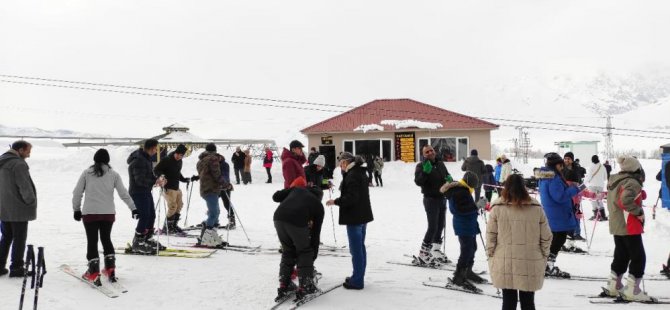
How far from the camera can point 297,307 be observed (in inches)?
209

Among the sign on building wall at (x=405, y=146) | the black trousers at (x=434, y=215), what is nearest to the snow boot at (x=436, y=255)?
the black trousers at (x=434, y=215)

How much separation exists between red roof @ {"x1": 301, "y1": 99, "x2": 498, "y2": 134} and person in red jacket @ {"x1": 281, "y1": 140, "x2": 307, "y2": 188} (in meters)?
22.3

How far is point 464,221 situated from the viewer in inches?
242

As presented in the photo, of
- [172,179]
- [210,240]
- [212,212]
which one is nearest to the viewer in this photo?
[210,240]

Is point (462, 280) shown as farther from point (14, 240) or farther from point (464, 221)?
point (14, 240)

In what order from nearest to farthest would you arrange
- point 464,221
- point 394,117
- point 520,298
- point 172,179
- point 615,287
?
point 520,298 < point 615,287 < point 464,221 < point 172,179 < point 394,117

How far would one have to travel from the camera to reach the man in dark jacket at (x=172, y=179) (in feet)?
29.9

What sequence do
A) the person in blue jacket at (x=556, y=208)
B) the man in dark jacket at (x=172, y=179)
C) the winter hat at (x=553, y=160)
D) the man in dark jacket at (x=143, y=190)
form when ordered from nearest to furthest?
the person in blue jacket at (x=556, y=208), the winter hat at (x=553, y=160), the man in dark jacket at (x=143, y=190), the man in dark jacket at (x=172, y=179)

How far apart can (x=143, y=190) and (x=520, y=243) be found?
18.9ft

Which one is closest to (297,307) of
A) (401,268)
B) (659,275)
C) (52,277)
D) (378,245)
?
(401,268)

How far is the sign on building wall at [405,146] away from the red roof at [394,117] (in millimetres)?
710

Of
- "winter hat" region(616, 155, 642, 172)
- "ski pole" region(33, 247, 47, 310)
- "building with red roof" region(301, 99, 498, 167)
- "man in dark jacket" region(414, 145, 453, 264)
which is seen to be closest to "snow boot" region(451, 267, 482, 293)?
"man in dark jacket" region(414, 145, 453, 264)

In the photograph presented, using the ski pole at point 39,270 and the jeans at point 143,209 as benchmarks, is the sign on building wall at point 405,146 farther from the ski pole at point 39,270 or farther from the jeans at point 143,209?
the ski pole at point 39,270

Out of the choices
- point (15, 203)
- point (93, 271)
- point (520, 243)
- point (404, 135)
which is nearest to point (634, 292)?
point (520, 243)
